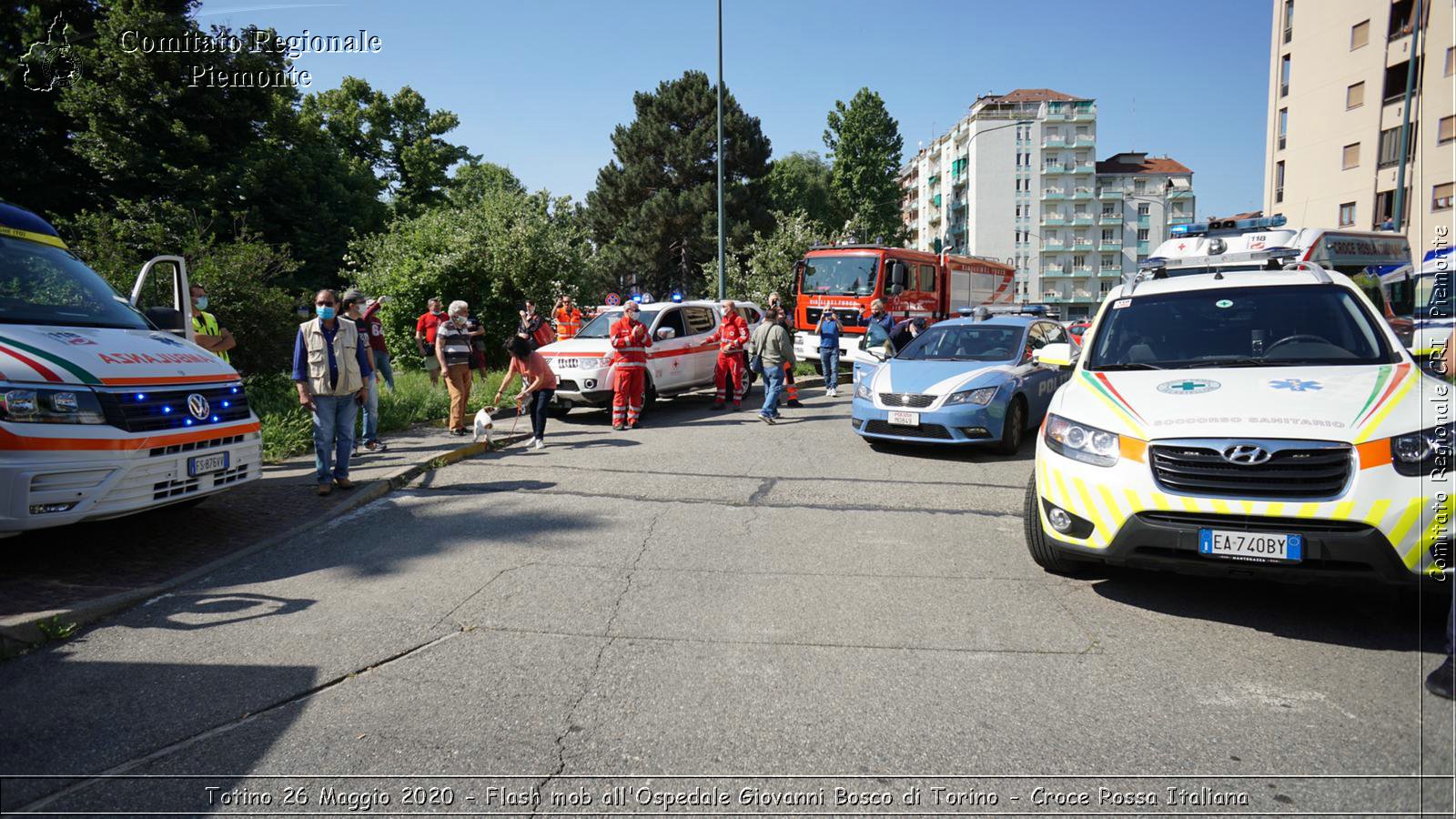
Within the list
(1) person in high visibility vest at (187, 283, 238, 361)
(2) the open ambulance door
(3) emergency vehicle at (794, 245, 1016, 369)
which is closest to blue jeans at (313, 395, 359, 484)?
(2) the open ambulance door

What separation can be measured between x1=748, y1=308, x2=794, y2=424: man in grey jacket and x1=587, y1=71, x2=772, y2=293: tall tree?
1187 inches

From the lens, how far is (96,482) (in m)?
5.11

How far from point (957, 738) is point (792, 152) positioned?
266 feet

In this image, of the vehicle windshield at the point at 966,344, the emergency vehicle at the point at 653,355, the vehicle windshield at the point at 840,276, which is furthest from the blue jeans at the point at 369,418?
the vehicle windshield at the point at 840,276

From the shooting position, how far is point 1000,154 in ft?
271

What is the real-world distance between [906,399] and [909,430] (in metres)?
0.36

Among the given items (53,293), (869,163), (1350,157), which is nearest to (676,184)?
(869,163)

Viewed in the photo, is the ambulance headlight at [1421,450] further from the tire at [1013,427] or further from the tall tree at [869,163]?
the tall tree at [869,163]

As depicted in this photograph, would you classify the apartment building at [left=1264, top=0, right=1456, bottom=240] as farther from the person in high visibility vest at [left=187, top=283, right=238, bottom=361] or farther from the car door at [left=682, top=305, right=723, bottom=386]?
the person in high visibility vest at [left=187, top=283, right=238, bottom=361]

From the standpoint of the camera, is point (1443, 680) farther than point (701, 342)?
No

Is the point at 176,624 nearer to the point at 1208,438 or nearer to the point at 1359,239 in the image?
the point at 1208,438

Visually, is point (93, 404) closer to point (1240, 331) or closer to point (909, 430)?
point (1240, 331)

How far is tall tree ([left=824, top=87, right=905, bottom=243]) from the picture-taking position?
64.7 m

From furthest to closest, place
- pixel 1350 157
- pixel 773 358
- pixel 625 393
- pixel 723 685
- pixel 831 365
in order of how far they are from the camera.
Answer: pixel 1350 157 < pixel 831 365 < pixel 773 358 < pixel 625 393 < pixel 723 685
